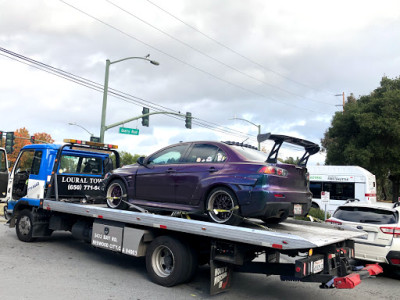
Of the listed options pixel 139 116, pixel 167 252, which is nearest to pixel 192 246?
pixel 167 252

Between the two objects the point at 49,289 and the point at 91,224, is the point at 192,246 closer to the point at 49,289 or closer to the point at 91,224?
the point at 49,289

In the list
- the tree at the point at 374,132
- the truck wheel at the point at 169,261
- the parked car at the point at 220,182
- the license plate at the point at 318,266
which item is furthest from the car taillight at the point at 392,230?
the tree at the point at 374,132

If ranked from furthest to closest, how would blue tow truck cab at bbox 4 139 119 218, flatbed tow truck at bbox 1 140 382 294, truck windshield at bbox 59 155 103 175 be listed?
truck windshield at bbox 59 155 103 175 < blue tow truck cab at bbox 4 139 119 218 < flatbed tow truck at bbox 1 140 382 294

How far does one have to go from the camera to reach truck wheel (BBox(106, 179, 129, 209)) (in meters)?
6.89

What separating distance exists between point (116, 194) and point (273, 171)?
11.0 ft

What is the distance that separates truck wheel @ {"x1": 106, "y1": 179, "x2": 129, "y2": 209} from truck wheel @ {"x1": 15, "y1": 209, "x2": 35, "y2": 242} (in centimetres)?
245

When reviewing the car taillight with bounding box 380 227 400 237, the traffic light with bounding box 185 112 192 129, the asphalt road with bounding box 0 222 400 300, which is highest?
the traffic light with bounding box 185 112 192 129

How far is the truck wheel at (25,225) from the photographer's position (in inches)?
329

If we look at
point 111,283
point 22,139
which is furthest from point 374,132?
point 22,139

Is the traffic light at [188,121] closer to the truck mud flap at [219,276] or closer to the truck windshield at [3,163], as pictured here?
the truck windshield at [3,163]

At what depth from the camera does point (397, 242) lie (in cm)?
631

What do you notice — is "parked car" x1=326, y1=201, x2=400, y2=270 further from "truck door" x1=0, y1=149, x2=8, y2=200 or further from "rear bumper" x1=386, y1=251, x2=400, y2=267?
"truck door" x1=0, y1=149, x2=8, y2=200

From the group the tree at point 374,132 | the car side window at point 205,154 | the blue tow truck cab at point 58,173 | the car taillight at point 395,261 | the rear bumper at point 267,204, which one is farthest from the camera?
A: the tree at point 374,132

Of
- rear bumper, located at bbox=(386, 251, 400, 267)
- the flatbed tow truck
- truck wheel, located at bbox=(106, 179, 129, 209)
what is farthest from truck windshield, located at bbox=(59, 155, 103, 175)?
rear bumper, located at bbox=(386, 251, 400, 267)
